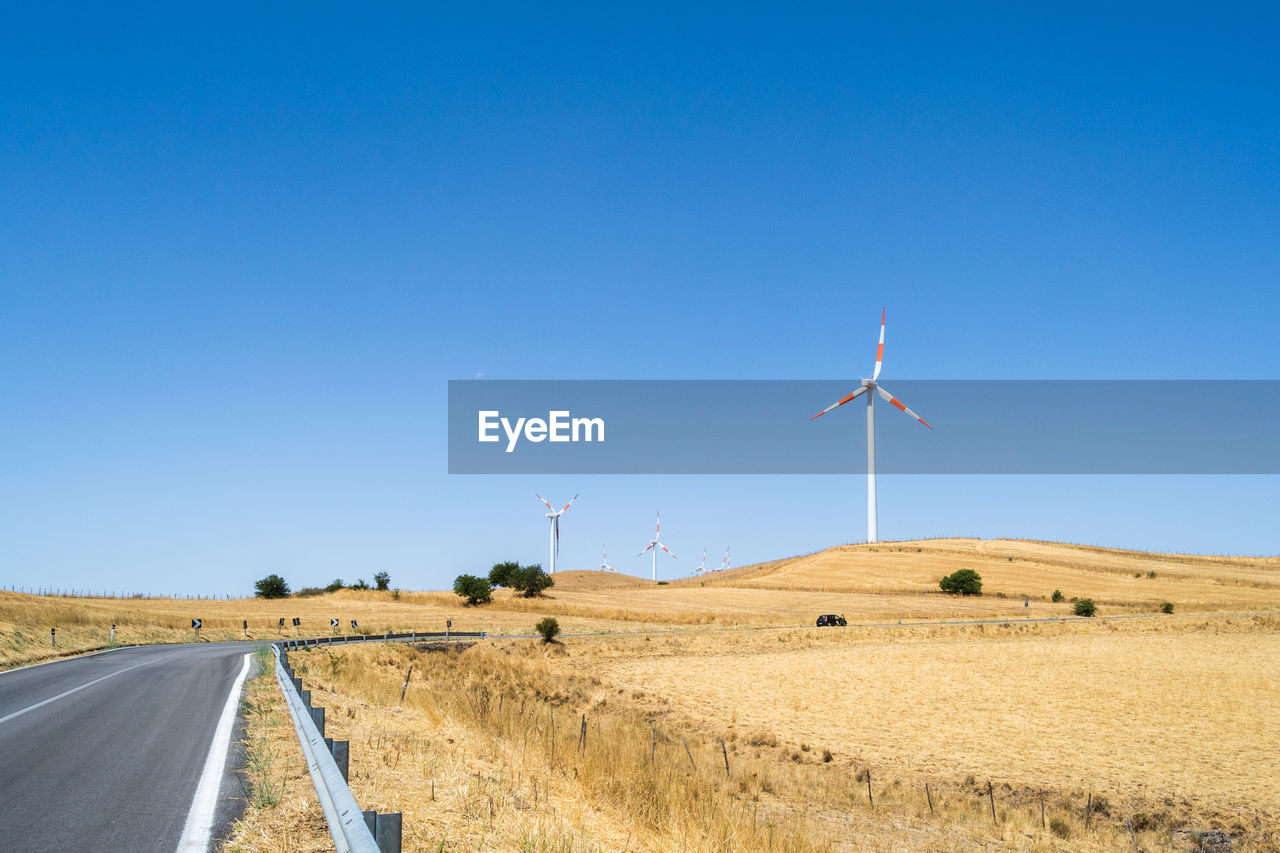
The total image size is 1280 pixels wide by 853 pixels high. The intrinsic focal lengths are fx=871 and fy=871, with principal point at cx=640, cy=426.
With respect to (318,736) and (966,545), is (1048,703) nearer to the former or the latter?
(318,736)

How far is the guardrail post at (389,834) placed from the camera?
5340mm

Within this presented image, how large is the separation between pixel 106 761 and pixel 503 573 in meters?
93.2

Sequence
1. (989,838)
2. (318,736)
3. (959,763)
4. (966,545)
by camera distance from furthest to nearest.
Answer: (966,545) → (959,763) → (989,838) → (318,736)

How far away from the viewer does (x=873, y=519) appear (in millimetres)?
118500

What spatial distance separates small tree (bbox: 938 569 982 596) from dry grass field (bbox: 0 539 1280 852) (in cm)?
2778

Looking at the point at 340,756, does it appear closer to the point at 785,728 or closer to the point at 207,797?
the point at 207,797

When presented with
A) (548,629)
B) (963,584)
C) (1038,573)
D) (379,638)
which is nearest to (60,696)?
(379,638)

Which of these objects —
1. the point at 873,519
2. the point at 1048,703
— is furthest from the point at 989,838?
the point at 873,519

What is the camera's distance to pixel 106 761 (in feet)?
37.2

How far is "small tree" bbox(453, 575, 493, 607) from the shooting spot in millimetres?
91812

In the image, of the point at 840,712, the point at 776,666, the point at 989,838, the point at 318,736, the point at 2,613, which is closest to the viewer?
the point at 318,736

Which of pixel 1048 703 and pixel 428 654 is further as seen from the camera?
pixel 428 654

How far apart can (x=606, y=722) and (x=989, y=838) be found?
1403cm

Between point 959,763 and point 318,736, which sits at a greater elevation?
point 318,736
